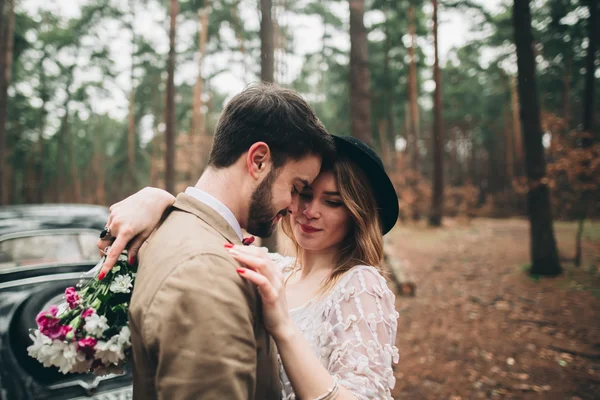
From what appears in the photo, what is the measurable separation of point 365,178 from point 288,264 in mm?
1057

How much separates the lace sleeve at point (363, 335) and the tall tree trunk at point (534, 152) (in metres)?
8.24

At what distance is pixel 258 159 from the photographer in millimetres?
1662

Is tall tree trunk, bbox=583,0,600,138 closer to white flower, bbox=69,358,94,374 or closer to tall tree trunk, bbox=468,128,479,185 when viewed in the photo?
white flower, bbox=69,358,94,374

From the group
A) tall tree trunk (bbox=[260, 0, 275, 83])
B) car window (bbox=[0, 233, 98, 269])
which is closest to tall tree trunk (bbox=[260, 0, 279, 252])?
tall tree trunk (bbox=[260, 0, 275, 83])

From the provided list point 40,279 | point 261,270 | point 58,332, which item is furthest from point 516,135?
point 58,332

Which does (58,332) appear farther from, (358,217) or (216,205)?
(358,217)

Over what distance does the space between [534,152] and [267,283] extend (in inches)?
370

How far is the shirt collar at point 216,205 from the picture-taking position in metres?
1.60

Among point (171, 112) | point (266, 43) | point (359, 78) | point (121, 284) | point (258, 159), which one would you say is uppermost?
point (171, 112)

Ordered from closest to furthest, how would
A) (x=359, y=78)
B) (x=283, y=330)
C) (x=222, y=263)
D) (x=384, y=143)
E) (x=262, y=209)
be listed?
(x=222, y=263)
(x=283, y=330)
(x=262, y=209)
(x=359, y=78)
(x=384, y=143)

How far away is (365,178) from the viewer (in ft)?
7.88

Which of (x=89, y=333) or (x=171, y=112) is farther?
(x=171, y=112)

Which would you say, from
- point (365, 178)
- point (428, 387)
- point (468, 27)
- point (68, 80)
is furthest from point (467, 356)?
point (68, 80)

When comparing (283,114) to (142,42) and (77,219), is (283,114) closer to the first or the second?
(77,219)
